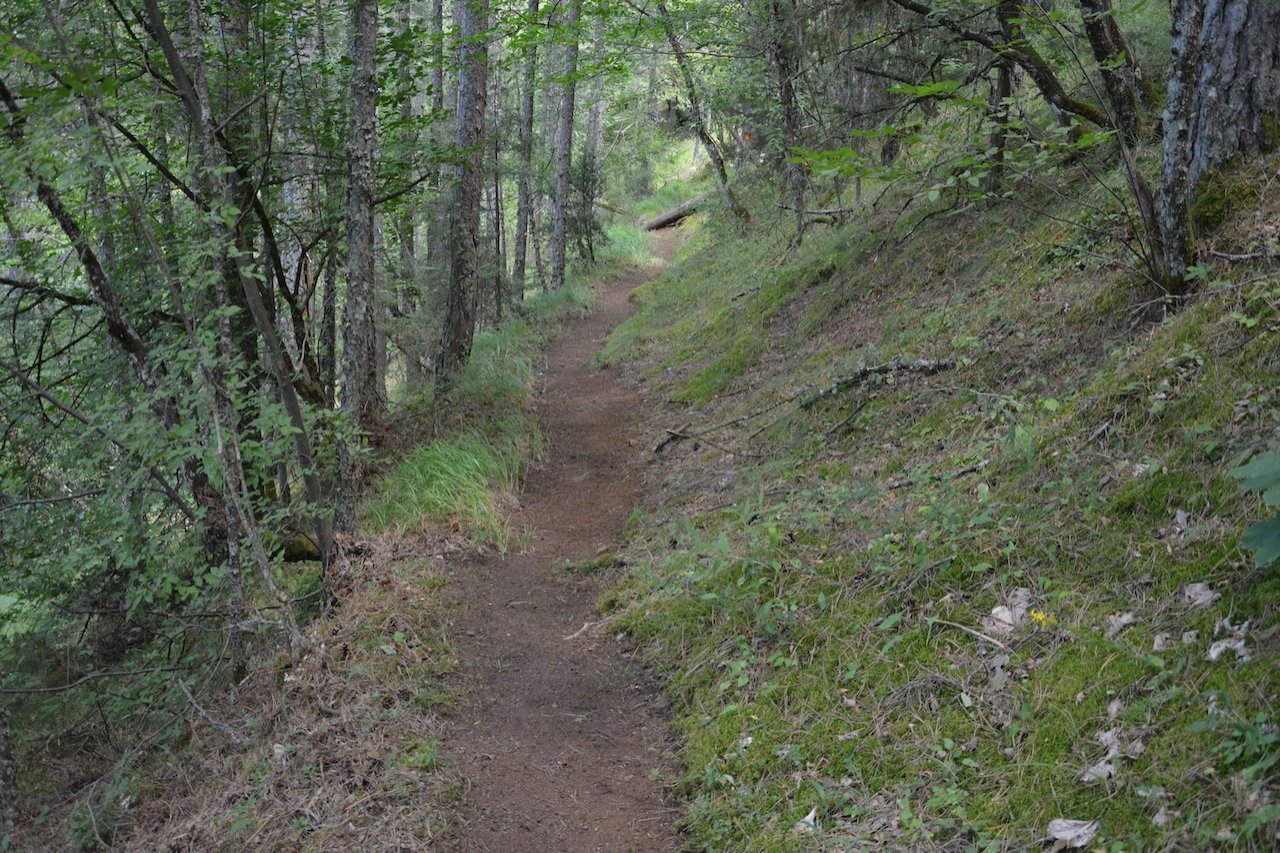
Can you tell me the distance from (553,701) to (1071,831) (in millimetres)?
3221

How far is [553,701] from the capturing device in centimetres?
538

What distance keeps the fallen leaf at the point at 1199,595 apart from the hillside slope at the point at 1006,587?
21mm

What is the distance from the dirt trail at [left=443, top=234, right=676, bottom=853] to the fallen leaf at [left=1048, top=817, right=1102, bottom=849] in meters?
1.79

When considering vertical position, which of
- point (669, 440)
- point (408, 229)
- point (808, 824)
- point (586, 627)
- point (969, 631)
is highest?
point (408, 229)

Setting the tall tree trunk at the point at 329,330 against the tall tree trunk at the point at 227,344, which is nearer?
the tall tree trunk at the point at 227,344

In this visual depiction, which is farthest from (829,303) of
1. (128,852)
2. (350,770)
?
(128,852)

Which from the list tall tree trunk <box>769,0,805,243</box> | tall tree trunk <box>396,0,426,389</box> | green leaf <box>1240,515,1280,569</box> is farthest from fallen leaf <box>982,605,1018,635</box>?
tall tree trunk <box>396,0,426,389</box>

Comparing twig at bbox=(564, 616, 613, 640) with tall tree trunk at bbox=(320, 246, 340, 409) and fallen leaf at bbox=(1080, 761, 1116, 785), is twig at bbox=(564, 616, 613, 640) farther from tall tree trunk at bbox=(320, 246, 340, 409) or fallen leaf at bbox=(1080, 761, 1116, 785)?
tall tree trunk at bbox=(320, 246, 340, 409)

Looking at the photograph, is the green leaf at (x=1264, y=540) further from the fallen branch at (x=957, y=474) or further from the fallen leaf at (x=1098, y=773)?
the fallen branch at (x=957, y=474)

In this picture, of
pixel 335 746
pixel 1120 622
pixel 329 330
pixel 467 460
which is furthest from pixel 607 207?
pixel 1120 622

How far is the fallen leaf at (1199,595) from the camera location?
326cm

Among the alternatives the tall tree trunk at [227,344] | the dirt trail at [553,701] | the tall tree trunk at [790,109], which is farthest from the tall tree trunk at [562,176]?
the tall tree trunk at [227,344]

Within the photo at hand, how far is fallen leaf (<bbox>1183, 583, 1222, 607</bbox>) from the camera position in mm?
3256

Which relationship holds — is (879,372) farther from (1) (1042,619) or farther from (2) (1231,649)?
(2) (1231,649)
